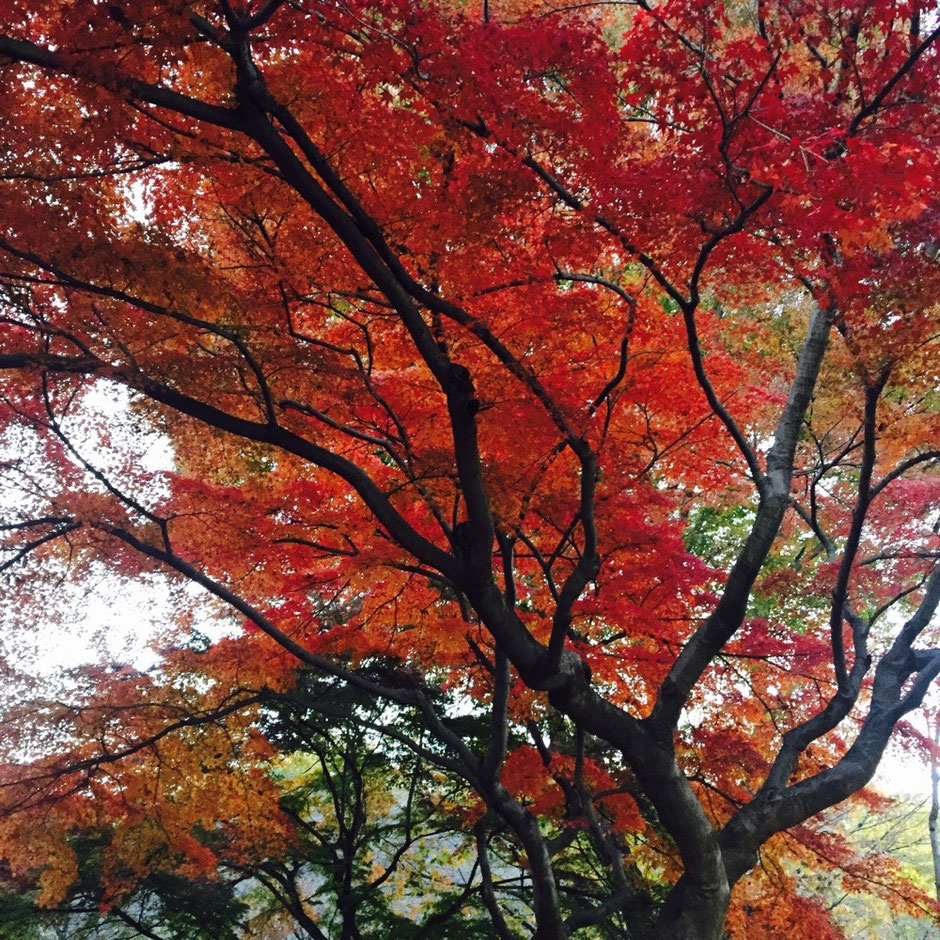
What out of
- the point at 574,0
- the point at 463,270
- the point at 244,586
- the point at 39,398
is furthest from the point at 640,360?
the point at 39,398

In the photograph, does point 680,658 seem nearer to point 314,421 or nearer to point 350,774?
→ point 314,421

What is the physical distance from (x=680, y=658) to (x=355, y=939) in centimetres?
592

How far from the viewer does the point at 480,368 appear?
6.34 metres

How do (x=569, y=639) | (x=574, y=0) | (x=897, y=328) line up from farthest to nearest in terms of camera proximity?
1. (x=569, y=639)
2. (x=574, y=0)
3. (x=897, y=328)

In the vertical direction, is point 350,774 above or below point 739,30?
below

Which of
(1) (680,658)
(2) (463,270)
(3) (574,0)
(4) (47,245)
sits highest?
(3) (574,0)

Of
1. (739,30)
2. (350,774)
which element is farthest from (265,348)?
(350,774)

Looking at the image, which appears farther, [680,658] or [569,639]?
[569,639]

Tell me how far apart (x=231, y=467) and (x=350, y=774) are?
559 cm

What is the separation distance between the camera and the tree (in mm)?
4641

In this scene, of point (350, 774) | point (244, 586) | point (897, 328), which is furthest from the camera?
point (350, 774)

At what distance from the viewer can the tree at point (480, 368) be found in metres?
4.64

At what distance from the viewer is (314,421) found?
656 centimetres

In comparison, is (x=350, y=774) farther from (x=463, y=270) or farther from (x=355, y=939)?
(x=463, y=270)
